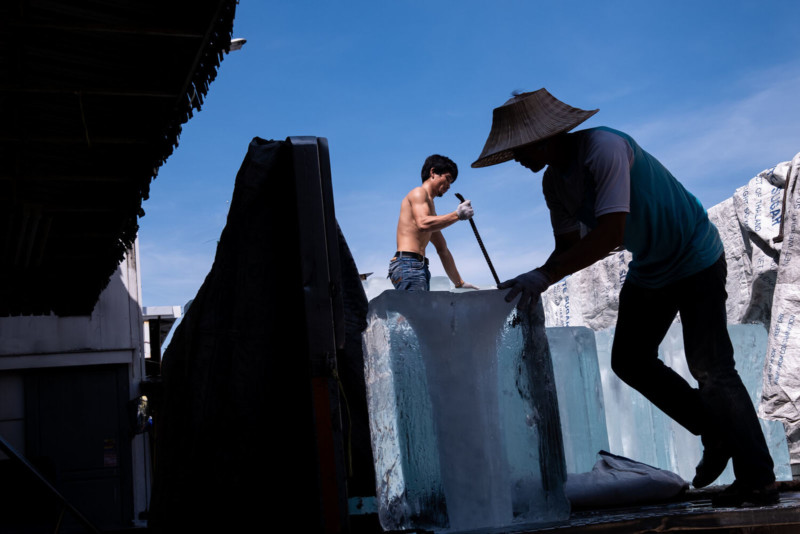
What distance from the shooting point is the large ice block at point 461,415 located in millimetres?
2293

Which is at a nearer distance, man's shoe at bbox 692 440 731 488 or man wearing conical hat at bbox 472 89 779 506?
man wearing conical hat at bbox 472 89 779 506

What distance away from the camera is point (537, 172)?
2918 mm

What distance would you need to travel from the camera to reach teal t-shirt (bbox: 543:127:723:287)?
273 centimetres

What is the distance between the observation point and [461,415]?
234 cm

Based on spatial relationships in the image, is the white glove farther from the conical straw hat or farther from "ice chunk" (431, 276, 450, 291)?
"ice chunk" (431, 276, 450, 291)

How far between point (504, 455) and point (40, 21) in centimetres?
269

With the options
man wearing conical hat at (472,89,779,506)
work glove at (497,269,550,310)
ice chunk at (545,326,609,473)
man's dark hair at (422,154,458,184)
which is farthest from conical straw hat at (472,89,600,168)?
man's dark hair at (422,154,458,184)

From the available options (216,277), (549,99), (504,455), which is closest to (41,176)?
(216,277)

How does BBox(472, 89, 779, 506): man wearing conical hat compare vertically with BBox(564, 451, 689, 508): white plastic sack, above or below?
above

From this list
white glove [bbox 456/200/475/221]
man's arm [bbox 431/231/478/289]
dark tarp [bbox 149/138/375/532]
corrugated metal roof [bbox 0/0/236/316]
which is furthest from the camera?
man's arm [bbox 431/231/478/289]

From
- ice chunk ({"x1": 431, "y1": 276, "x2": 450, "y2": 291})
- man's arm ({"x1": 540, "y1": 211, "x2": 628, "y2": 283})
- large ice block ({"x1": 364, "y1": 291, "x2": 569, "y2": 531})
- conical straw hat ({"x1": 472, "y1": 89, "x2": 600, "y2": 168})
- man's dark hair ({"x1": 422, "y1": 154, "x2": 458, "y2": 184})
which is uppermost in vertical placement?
man's dark hair ({"x1": 422, "y1": 154, "x2": 458, "y2": 184})

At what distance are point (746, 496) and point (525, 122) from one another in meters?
1.42

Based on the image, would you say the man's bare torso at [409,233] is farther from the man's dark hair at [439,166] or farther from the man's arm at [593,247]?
the man's arm at [593,247]

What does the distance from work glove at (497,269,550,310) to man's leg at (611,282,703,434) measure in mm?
633
